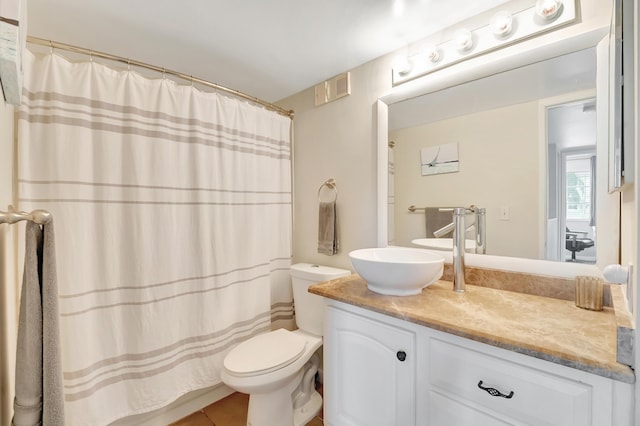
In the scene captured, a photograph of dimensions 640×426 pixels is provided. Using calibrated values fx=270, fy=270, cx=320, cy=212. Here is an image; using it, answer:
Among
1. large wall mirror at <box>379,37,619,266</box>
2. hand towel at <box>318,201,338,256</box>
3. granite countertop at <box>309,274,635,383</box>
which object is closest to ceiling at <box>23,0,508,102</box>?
large wall mirror at <box>379,37,619,266</box>

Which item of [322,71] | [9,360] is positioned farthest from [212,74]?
[9,360]

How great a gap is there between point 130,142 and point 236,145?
1.95ft

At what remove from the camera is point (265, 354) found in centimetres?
148

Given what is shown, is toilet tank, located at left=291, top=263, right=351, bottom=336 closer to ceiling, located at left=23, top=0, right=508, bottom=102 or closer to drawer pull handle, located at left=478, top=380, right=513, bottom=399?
drawer pull handle, located at left=478, top=380, right=513, bottom=399

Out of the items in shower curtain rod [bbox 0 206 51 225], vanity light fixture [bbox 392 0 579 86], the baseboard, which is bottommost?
the baseboard

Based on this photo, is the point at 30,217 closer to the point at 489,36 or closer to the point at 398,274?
the point at 398,274

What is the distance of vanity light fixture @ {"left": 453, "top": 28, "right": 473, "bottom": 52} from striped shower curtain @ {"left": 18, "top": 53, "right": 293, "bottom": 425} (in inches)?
51.3

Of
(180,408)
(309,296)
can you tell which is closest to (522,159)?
(309,296)

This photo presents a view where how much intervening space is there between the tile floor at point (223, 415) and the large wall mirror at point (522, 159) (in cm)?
148

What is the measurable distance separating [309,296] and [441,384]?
105 centimetres

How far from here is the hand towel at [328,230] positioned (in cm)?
189

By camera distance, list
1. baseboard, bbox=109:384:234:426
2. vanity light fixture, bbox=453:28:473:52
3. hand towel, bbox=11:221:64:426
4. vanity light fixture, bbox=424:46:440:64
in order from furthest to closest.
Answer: baseboard, bbox=109:384:234:426 < vanity light fixture, bbox=424:46:440:64 < vanity light fixture, bbox=453:28:473:52 < hand towel, bbox=11:221:64:426

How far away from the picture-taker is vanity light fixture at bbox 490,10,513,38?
1.19m

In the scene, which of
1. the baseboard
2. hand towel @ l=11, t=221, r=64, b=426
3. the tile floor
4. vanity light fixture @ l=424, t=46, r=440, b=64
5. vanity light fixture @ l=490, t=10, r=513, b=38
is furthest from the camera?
the tile floor
